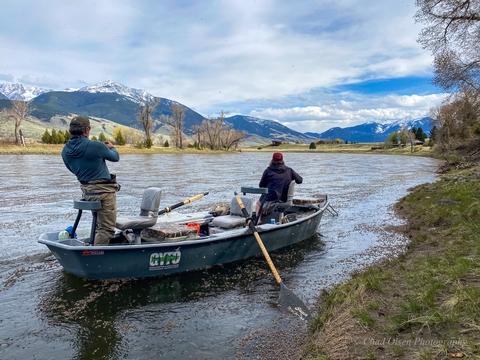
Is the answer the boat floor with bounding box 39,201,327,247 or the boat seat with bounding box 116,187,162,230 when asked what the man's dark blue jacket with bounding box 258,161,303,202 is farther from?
the boat seat with bounding box 116,187,162,230

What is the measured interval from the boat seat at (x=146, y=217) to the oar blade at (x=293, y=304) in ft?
10.5

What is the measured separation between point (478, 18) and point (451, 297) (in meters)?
18.9

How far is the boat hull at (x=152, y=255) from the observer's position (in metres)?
8.05

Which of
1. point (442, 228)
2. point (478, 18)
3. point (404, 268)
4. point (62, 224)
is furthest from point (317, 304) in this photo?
point (478, 18)

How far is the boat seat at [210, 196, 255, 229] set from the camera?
428 inches

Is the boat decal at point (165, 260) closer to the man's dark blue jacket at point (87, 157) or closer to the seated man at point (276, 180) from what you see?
the man's dark blue jacket at point (87, 157)

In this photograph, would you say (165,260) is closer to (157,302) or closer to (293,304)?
(157,302)

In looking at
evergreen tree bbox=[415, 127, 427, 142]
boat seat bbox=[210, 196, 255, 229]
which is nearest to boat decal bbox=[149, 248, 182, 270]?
boat seat bbox=[210, 196, 255, 229]

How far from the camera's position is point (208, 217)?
12.2 m

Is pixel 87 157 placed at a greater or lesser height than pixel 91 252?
greater

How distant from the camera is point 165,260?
8758 mm

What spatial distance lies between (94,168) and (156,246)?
191 centimetres

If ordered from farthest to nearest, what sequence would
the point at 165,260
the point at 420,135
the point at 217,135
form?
1. the point at 420,135
2. the point at 217,135
3. the point at 165,260

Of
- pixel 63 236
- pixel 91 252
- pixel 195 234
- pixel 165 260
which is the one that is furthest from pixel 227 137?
pixel 91 252
